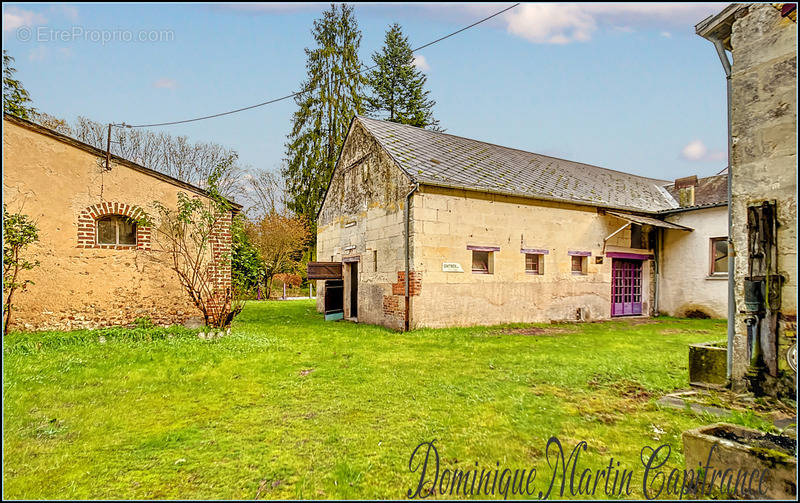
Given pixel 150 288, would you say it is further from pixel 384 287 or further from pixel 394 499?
pixel 394 499

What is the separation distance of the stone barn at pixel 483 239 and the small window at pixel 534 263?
0.03 metres

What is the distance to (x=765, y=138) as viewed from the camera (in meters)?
4.73

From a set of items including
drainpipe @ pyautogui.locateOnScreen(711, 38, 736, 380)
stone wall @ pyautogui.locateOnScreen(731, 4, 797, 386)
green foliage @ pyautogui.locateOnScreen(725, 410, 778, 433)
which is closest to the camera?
green foliage @ pyautogui.locateOnScreen(725, 410, 778, 433)

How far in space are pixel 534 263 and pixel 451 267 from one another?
3.32 m

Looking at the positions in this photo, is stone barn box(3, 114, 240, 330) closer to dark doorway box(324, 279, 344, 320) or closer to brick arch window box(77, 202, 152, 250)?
brick arch window box(77, 202, 152, 250)

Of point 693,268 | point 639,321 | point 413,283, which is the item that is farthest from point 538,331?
point 693,268

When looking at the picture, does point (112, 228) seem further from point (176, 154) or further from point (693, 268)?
point (176, 154)

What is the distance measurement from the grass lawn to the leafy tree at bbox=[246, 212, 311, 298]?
16.3 meters

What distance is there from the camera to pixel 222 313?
941 cm

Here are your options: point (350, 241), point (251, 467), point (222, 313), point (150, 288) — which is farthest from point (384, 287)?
point (251, 467)

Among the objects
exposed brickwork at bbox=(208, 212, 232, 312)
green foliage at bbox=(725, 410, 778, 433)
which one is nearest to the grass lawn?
green foliage at bbox=(725, 410, 778, 433)

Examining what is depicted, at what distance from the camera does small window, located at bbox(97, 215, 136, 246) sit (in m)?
8.80

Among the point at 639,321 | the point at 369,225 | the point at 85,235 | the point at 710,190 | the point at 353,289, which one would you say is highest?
the point at 710,190

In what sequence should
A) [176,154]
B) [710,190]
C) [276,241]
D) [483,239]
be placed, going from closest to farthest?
[483,239], [710,190], [276,241], [176,154]
